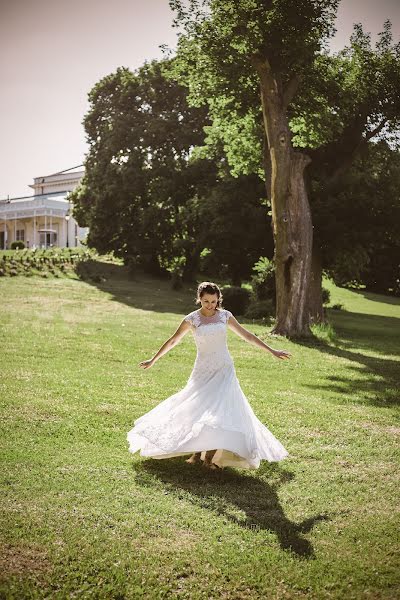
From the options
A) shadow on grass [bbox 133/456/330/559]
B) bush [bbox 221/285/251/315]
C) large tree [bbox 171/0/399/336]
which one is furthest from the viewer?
bush [bbox 221/285/251/315]

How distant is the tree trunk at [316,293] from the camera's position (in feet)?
88.4

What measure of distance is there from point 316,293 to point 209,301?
2054 cm

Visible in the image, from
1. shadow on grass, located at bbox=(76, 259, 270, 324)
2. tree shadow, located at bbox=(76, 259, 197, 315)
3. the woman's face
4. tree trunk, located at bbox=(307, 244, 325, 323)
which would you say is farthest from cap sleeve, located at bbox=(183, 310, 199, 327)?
tree shadow, located at bbox=(76, 259, 197, 315)

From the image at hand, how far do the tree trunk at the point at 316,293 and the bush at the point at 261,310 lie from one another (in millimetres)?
1904

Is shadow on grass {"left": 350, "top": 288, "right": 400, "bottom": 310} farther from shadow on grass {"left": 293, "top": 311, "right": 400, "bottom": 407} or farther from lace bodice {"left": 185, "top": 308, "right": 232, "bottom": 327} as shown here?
lace bodice {"left": 185, "top": 308, "right": 232, "bottom": 327}

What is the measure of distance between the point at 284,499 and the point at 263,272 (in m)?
23.3

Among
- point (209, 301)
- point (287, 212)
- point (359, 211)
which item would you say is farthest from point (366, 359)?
point (209, 301)

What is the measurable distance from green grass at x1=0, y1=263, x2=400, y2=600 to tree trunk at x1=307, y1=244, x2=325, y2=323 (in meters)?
12.7

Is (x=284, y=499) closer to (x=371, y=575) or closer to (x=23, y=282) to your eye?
(x=371, y=575)

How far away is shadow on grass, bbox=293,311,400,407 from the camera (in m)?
13.0

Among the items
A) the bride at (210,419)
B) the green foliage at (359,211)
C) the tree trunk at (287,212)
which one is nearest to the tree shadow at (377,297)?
the green foliage at (359,211)

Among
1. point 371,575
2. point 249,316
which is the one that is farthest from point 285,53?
point 371,575

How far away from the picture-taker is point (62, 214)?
227 feet

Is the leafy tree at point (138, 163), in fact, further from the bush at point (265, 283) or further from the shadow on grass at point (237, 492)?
the shadow on grass at point (237, 492)
